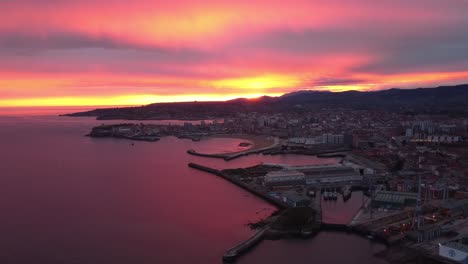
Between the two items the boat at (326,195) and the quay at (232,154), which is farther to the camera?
the quay at (232,154)

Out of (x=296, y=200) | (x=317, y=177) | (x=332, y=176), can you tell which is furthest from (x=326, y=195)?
(x=332, y=176)

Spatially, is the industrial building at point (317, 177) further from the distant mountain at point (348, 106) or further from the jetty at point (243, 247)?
the distant mountain at point (348, 106)

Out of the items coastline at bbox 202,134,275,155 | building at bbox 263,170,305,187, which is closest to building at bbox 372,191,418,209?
building at bbox 263,170,305,187

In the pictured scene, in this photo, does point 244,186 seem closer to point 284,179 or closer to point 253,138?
point 284,179

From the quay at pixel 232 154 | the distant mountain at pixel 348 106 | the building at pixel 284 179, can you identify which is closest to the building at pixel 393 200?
the building at pixel 284 179

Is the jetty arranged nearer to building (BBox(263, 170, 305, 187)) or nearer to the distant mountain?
building (BBox(263, 170, 305, 187))

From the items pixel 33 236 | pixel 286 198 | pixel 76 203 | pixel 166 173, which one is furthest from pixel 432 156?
pixel 33 236
